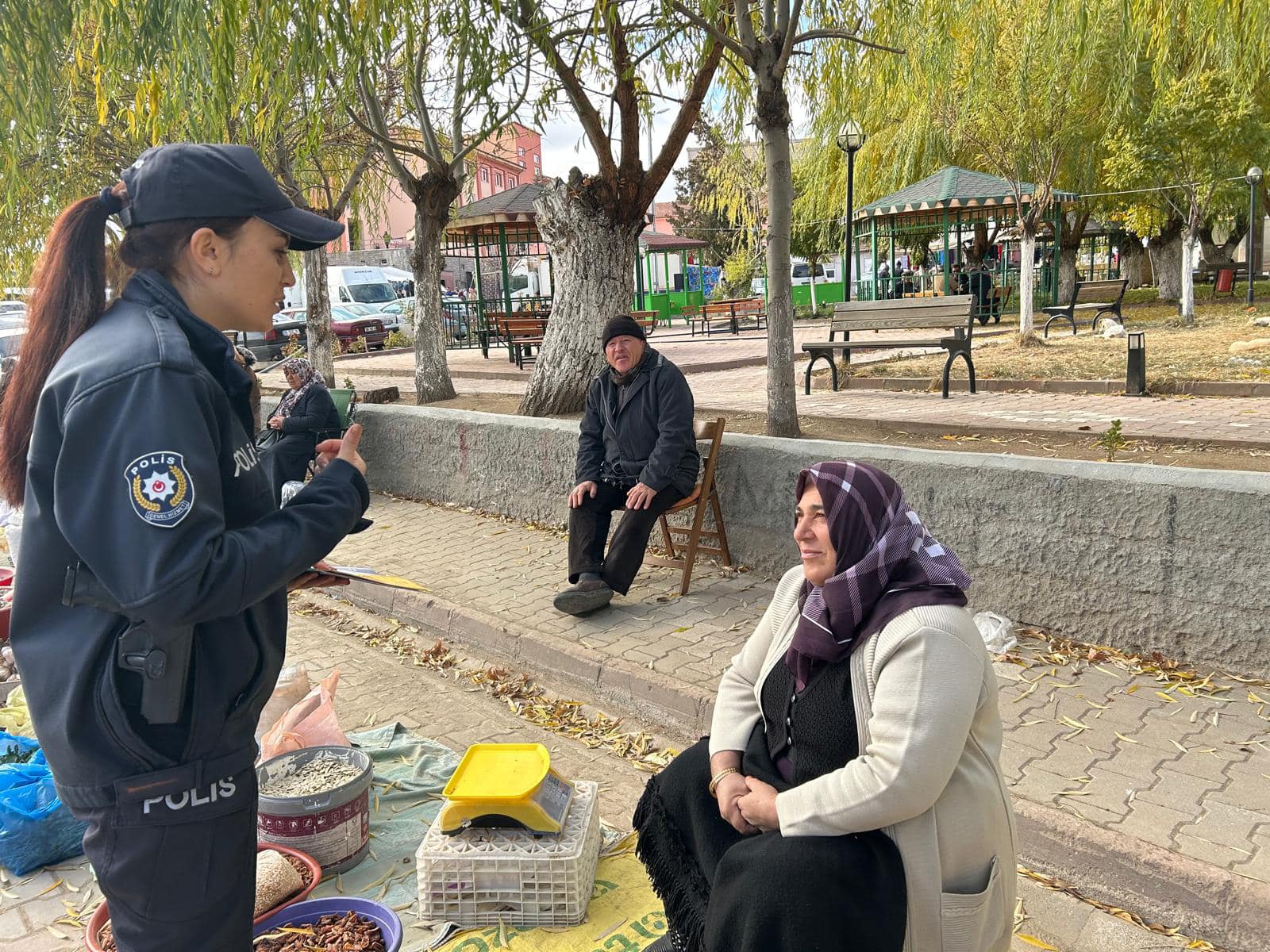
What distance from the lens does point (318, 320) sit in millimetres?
12734

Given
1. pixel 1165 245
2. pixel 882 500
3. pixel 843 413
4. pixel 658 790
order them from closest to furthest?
1. pixel 882 500
2. pixel 658 790
3. pixel 843 413
4. pixel 1165 245

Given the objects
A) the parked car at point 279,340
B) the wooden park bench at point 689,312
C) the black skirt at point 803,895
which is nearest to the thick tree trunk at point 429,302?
the black skirt at point 803,895

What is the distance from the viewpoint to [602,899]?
10.2ft

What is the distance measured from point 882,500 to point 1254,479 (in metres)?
2.51

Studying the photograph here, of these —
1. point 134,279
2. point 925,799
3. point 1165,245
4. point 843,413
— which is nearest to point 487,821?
point 925,799

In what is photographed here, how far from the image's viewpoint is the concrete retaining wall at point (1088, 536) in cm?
391

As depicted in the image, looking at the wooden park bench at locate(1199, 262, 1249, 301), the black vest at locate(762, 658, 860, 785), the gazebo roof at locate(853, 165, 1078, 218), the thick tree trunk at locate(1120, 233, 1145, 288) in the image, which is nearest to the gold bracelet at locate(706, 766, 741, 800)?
the black vest at locate(762, 658, 860, 785)

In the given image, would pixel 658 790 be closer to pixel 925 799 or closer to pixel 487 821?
pixel 487 821

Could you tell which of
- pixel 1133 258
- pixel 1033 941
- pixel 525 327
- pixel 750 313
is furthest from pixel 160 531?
pixel 1133 258

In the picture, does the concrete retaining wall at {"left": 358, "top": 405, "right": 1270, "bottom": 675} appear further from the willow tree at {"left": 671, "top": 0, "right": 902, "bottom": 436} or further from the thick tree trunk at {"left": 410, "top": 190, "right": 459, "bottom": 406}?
the thick tree trunk at {"left": 410, "top": 190, "right": 459, "bottom": 406}

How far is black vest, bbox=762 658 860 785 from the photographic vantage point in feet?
7.23

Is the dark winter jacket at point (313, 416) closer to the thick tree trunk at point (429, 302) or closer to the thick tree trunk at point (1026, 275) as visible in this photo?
the thick tree trunk at point (429, 302)

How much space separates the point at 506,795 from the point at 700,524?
296cm

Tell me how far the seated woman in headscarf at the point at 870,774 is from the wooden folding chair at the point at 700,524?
10.2ft
